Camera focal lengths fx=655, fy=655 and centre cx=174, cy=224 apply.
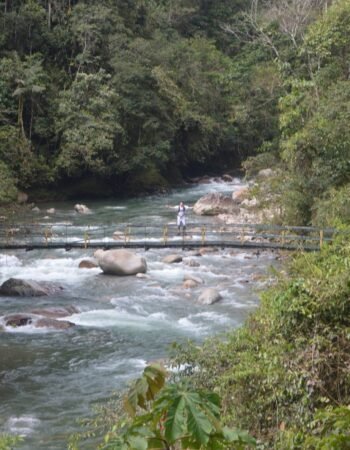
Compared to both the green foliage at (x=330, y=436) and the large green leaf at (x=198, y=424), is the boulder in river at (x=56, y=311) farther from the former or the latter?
the large green leaf at (x=198, y=424)

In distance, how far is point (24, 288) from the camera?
14.5 metres

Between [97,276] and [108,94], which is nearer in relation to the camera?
[97,276]

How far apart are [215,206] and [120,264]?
30.1 feet

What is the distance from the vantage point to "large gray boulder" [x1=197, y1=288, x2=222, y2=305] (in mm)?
13539

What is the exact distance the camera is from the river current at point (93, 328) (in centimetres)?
871

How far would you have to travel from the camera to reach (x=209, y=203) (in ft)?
82.2

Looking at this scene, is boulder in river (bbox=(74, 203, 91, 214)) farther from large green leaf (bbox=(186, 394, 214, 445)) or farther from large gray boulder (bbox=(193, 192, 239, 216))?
large green leaf (bbox=(186, 394, 214, 445))

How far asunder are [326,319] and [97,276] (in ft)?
35.2

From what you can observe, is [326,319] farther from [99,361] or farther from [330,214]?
[330,214]

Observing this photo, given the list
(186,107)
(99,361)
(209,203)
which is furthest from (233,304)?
(186,107)

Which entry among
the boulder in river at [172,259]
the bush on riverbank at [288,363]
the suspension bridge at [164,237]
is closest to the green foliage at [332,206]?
the suspension bridge at [164,237]

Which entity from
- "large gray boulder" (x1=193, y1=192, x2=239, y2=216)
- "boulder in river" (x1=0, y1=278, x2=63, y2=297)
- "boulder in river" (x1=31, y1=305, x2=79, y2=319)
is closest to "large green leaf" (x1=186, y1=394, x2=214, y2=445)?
"boulder in river" (x1=31, y1=305, x2=79, y2=319)

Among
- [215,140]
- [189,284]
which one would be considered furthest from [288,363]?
[215,140]

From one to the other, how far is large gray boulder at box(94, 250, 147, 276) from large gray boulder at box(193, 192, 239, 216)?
27.5 feet
